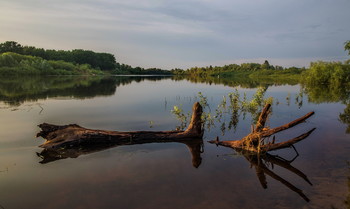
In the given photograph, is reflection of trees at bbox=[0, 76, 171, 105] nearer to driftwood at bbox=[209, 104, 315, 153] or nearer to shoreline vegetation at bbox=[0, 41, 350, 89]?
driftwood at bbox=[209, 104, 315, 153]

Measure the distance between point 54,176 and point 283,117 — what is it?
19.7 m

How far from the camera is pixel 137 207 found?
293 inches

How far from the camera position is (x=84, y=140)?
12508 mm

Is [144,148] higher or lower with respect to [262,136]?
lower

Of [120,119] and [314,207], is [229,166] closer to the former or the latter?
[314,207]

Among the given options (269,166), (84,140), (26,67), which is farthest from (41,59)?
(269,166)

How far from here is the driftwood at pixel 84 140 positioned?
39.1 feet

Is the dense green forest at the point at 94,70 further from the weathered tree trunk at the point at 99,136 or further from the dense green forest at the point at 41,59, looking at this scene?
the weathered tree trunk at the point at 99,136

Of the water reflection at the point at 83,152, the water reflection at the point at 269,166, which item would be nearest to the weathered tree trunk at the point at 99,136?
the water reflection at the point at 83,152

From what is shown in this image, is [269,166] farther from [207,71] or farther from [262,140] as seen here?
[207,71]

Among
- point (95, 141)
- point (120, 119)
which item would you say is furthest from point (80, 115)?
point (95, 141)

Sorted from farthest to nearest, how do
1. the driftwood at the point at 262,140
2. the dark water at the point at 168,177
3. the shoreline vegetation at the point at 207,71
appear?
the shoreline vegetation at the point at 207,71 < the driftwood at the point at 262,140 < the dark water at the point at 168,177

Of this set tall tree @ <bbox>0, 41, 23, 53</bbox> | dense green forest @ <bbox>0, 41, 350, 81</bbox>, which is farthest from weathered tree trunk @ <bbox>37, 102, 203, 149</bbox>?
tall tree @ <bbox>0, 41, 23, 53</bbox>

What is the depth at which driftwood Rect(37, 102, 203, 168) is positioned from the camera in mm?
11914
